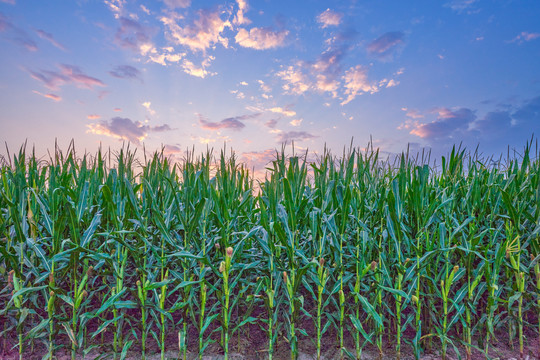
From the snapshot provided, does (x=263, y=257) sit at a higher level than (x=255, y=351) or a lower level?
higher

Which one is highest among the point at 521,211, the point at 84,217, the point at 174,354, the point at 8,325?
the point at 521,211

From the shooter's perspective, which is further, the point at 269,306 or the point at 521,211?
the point at 521,211

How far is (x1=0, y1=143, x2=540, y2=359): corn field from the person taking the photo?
2.97 metres

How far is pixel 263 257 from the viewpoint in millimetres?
3168

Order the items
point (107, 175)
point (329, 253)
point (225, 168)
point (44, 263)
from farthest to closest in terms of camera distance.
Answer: point (107, 175), point (225, 168), point (329, 253), point (44, 263)

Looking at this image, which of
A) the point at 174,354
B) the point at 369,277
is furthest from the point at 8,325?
the point at 369,277

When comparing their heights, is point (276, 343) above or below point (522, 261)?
below

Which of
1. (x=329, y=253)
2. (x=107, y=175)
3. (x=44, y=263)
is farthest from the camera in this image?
(x=107, y=175)

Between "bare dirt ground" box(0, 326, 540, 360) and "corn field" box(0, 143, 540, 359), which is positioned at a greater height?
"corn field" box(0, 143, 540, 359)

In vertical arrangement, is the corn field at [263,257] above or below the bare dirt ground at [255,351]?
above

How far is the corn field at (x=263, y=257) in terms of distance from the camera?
297cm

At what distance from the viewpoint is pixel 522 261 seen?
3.70m

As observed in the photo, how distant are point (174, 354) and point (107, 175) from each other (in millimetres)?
2056

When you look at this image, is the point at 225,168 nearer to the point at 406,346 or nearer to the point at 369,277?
the point at 369,277
